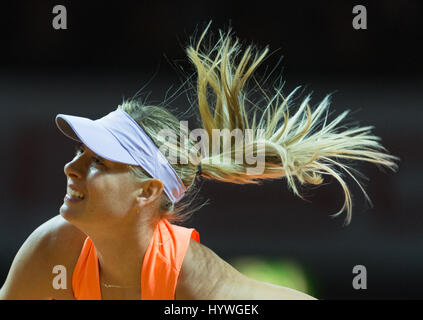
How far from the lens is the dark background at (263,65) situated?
325cm

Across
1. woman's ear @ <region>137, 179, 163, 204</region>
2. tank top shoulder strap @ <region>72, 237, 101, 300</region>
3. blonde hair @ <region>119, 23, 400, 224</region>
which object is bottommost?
tank top shoulder strap @ <region>72, 237, 101, 300</region>

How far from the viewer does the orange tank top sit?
1.63 m

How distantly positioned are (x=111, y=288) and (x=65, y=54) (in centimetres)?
191

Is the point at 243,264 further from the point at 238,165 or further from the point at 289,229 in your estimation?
the point at 238,165

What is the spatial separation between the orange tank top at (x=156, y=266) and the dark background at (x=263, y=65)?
1.56 metres

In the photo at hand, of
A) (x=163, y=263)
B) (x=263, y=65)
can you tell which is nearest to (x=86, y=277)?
(x=163, y=263)

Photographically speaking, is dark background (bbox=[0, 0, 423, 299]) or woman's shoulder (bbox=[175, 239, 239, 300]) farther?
dark background (bbox=[0, 0, 423, 299])

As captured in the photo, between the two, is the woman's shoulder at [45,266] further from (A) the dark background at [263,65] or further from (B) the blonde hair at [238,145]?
(A) the dark background at [263,65]

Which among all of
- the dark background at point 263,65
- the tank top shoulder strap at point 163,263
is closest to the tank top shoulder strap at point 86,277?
the tank top shoulder strap at point 163,263

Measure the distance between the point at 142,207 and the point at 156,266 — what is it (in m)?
0.16

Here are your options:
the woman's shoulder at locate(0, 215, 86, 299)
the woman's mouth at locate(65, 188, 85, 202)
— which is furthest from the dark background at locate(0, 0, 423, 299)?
the woman's mouth at locate(65, 188, 85, 202)

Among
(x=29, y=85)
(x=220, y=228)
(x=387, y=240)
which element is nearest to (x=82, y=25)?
(x=29, y=85)

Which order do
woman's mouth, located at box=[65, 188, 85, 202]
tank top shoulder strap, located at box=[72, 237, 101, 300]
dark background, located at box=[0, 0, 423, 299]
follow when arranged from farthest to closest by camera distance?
1. dark background, located at box=[0, 0, 423, 299]
2. tank top shoulder strap, located at box=[72, 237, 101, 300]
3. woman's mouth, located at box=[65, 188, 85, 202]

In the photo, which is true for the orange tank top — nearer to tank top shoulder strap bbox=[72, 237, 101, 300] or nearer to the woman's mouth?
tank top shoulder strap bbox=[72, 237, 101, 300]
